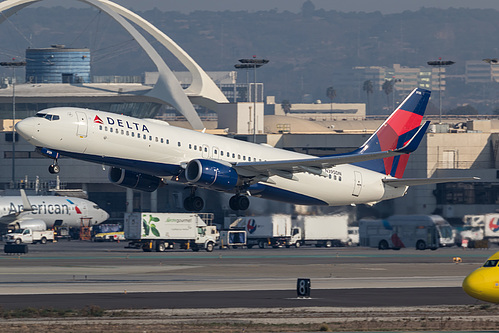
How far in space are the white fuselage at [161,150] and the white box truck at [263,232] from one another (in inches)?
1280

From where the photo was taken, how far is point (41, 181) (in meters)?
165

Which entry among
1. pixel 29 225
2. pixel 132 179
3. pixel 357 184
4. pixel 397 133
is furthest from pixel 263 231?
pixel 132 179

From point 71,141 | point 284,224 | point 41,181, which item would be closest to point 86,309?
point 71,141

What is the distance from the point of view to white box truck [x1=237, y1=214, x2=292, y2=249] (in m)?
111

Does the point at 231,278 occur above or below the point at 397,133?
below

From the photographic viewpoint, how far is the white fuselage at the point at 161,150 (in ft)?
199

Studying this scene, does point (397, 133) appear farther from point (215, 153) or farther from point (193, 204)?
point (193, 204)

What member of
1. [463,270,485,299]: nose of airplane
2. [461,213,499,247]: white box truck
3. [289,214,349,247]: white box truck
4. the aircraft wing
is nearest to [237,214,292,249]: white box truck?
[289,214,349,247]: white box truck

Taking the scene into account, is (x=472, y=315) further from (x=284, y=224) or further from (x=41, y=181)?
(x=41, y=181)

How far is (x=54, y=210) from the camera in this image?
136125mm

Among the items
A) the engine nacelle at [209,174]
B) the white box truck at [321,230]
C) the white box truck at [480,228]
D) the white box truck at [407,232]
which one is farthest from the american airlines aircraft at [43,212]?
the engine nacelle at [209,174]

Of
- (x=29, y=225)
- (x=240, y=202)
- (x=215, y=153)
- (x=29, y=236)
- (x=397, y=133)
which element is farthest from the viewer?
(x=29, y=225)

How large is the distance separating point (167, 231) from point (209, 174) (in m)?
45.0

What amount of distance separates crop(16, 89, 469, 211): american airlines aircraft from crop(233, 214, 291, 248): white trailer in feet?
99.6
